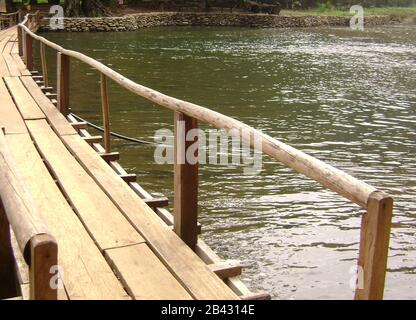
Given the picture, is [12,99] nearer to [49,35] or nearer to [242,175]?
[242,175]

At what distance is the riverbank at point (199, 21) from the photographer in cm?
3534

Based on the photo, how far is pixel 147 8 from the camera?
4541 centimetres

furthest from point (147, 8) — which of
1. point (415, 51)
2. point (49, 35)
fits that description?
point (415, 51)

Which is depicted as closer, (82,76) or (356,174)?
(356,174)

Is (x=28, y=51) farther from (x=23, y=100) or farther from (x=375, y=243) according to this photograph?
(x=375, y=243)

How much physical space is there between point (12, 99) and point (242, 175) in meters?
3.89

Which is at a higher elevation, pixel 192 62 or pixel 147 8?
pixel 147 8

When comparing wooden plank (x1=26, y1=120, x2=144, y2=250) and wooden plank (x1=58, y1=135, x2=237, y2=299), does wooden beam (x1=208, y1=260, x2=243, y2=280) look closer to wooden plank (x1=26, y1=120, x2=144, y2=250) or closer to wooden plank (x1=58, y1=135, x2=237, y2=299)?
wooden plank (x1=58, y1=135, x2=237, y2=299)

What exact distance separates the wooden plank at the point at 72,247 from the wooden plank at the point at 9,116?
5.32ft

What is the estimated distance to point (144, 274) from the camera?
11.5ft

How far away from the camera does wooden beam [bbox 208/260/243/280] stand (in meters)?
3.62

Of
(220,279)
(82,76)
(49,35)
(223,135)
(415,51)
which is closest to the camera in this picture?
(220,279)

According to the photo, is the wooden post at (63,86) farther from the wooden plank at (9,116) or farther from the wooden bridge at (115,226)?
the wooden bridge at (115,226)

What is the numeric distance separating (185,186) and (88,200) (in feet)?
3.55
